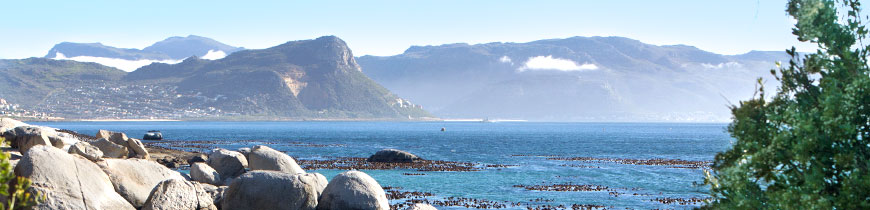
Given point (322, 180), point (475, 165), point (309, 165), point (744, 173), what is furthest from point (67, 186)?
point (475, 165)

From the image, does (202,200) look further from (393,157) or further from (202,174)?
(393,157)

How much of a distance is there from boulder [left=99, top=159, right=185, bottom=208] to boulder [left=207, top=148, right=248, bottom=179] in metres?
9.42

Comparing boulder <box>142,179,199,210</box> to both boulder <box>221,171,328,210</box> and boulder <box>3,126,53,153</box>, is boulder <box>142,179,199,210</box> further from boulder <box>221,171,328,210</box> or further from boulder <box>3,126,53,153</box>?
boulder <box>3,126,53,153</box>

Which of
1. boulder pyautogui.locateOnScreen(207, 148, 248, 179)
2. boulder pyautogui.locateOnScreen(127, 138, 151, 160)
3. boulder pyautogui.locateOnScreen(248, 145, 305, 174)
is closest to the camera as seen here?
boulder pyautogui.locateOnScreen(248, 145, 305, 174)

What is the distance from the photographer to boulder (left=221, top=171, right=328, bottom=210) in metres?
22.2

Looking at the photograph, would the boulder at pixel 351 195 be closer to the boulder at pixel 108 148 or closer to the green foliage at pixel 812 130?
the green foliage at pixel 812 130

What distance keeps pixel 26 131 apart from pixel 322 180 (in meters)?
17.3

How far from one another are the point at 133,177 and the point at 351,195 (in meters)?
7.46

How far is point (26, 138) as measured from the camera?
1247 inches

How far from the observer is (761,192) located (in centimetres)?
1082

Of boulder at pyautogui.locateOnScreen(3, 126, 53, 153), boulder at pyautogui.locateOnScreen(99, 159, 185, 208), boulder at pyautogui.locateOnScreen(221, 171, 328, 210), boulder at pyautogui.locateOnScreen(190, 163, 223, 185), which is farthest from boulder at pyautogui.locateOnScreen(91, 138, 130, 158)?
boulder at pyautogui.locateOnScreen(221, 171, 328, 210)

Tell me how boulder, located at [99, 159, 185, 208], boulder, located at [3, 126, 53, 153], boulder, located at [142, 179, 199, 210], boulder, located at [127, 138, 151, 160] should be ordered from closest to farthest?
boulder, located at [142, 179, 199, 210]
boulder, located at [99, 159, 185, 208]
boulder, located at [3, 126, 53, 153]
boulder, located at [127, 138, 151, 160]

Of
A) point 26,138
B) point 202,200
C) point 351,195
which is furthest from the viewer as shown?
point 26,138

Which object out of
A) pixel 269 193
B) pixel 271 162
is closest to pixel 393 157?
pixel 271 162
